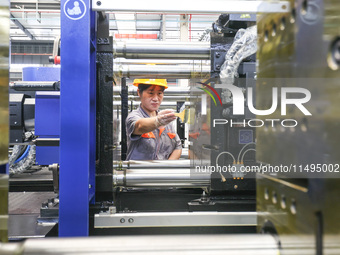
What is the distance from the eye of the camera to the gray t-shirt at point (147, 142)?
241cm

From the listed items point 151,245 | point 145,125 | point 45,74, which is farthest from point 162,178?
point 151,245

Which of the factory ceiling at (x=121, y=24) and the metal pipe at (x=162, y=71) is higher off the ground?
the factory ceiling at (x=121, y=24)

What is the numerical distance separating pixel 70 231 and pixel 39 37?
26.6ft

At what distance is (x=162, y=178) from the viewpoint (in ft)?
5.61

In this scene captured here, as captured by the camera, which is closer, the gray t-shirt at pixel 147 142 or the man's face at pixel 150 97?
the gray t-shirt at pixel 147 142

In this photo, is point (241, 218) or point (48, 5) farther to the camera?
point (48, 5)

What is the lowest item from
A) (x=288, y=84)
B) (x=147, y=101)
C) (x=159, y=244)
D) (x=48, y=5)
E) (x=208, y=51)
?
(x=159, y=244)

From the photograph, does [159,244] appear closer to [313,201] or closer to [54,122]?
[313,201]

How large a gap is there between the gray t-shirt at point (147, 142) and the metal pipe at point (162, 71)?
452 millimetres

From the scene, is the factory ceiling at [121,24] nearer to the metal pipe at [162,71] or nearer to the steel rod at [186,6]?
the metal pipe at [162,71]

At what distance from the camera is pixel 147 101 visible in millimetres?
2633

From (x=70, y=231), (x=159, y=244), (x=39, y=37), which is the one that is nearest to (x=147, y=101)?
(x=70, y=231)

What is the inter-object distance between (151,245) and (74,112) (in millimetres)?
994

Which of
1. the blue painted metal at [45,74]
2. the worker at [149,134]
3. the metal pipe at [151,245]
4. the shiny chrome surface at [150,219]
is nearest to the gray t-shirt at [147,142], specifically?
the worker at [149,134]
